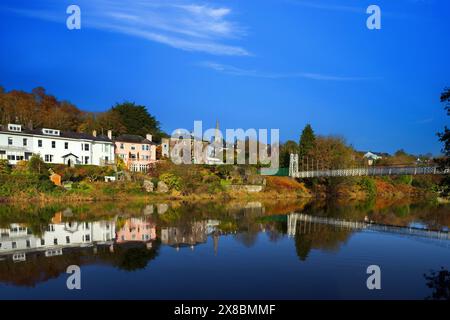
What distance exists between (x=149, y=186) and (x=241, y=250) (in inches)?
1342

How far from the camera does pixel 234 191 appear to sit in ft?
194

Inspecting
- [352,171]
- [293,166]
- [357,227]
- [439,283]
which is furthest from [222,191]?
[439,283]

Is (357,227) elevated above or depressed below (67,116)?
below

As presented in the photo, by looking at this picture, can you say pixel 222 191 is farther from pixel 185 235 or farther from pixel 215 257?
pixel 215 257

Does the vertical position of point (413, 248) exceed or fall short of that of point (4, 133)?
it falls short

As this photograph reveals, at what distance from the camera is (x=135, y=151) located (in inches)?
2815

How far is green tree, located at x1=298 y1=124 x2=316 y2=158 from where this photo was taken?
76.1 m

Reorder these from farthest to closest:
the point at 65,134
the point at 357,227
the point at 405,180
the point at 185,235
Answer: the point at 405,180, the point at 65,134, the point at 357,227, the point at 185,235

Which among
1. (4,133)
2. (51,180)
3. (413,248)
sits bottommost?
(413,248)

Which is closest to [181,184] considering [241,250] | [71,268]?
[241,250]

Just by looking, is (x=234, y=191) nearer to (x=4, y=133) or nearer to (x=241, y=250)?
(x=4, y=133)

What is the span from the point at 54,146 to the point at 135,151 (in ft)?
49.6

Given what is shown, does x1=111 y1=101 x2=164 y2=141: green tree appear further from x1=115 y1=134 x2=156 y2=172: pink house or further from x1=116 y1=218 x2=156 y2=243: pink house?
x1=116 y1=218 x2=156 y2=243: pink house

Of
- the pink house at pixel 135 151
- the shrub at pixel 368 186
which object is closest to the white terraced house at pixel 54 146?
the pink house at pixel 135 151
